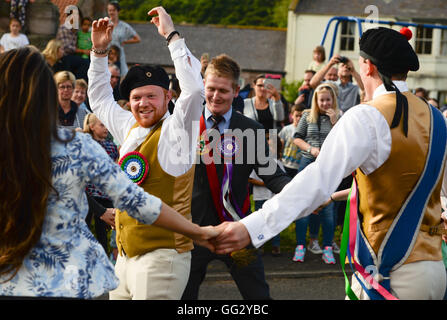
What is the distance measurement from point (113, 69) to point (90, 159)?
22.6 ft

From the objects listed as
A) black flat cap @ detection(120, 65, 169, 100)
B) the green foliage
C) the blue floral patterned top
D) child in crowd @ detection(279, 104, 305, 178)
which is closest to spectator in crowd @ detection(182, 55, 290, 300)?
black flat cap @ detection(120, 65, 169, 100)

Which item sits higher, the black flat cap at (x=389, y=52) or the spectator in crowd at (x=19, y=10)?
the spectator in crowd at (x=19, y=10)

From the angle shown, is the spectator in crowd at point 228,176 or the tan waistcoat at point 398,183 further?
the spectator in crowd at point 228,176

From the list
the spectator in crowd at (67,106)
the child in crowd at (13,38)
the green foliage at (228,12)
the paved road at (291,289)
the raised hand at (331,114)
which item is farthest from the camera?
the green foliage at (228,12)

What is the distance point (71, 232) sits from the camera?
2.57 m

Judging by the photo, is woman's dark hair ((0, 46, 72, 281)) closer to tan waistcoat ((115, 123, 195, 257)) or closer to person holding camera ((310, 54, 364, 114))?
tan waistcoat ((115, 123, 195, 257))

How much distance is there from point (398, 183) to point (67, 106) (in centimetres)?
571

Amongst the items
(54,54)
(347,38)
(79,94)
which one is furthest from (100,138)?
(347,38)

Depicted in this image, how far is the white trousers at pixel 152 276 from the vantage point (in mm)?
3754

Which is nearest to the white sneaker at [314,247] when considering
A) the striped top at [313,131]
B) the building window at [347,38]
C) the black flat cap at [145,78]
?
the striped top at [313,131]

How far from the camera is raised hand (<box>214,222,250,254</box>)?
10.3 ft

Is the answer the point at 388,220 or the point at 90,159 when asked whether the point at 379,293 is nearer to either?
the point at 388,220

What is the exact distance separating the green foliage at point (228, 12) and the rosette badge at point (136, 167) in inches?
2020

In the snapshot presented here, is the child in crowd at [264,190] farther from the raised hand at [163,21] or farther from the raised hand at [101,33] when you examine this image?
the raised hand at [163,21]
